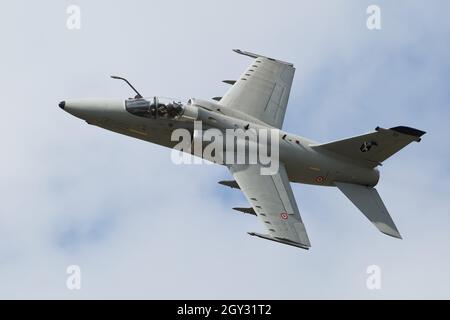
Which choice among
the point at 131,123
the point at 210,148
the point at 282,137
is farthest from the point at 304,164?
the point at 131,123

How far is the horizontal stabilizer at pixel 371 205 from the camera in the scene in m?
39.4

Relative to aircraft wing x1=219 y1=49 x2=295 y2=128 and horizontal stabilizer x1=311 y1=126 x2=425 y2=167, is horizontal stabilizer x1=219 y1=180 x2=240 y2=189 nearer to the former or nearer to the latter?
horizontal stabilizer x1=311 y1=126 x2=425 y2=167

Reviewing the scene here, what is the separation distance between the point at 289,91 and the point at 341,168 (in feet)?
18.8

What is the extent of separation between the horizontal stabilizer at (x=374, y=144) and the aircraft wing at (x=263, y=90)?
3.34m


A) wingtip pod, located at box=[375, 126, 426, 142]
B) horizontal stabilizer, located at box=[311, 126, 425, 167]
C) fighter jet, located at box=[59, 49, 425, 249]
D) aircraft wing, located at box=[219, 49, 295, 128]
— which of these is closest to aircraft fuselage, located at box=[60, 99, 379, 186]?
fighter jet, located at box=[59, 49, 425, 249]

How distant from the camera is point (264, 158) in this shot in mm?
39781

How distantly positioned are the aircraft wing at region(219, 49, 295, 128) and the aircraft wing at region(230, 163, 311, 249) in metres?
3.73

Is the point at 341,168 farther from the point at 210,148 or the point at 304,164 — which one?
the point at 210,148

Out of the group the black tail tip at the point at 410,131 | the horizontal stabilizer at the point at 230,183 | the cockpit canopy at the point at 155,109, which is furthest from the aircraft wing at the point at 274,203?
the black tail tip at the point at 410,131

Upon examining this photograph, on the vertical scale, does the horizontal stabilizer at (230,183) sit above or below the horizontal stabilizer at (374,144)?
below

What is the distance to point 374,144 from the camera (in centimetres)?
4056

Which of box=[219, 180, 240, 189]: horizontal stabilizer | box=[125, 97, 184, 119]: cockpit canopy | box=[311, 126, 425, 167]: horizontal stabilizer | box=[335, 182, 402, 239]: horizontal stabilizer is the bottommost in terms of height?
box=[335, 182, 402, 239]: horizontal stabilizer

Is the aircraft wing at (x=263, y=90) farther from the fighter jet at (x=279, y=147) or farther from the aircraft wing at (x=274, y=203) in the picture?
the aircraft wing at (x=274, y=203)

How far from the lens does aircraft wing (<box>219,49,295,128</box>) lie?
42.7m
